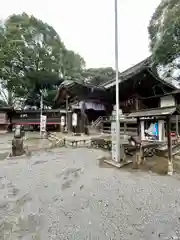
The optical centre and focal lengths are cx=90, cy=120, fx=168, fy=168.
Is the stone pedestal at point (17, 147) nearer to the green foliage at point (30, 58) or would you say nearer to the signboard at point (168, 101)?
the signboard at point (168, 101)

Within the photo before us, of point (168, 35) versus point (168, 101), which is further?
point (168, 101)

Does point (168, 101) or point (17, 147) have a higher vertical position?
point (168, 101)

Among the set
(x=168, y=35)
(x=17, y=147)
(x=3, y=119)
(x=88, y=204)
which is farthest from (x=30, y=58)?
(x=88, y=204)

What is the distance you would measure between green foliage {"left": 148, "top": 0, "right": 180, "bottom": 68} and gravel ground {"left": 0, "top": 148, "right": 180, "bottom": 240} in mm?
12652

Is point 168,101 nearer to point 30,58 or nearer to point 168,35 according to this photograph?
point 168,35

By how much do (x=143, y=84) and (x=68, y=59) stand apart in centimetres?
1651

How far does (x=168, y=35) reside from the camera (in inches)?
536

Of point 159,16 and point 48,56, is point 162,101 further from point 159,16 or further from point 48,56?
point 48,56

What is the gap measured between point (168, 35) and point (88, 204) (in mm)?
14700

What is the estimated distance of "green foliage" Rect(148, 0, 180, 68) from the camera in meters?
13.0

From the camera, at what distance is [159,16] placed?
54.1ft

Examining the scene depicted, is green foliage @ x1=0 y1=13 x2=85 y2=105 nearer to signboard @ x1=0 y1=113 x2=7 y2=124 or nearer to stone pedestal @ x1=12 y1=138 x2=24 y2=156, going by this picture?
signboard @ x1=0 y1=113 x2=7 y2=124

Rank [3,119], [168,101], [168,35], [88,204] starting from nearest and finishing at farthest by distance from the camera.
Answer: [88,204], [168,35], [168,101], [3,119]

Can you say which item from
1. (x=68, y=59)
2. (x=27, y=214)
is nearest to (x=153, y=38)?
(x=68, y=59)
